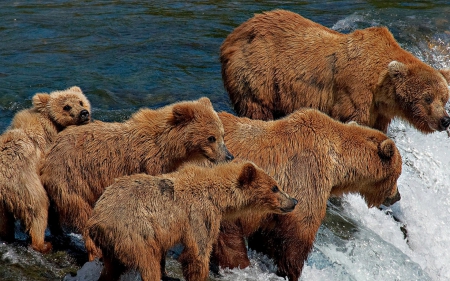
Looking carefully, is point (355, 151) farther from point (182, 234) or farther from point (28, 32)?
point (28, 32)

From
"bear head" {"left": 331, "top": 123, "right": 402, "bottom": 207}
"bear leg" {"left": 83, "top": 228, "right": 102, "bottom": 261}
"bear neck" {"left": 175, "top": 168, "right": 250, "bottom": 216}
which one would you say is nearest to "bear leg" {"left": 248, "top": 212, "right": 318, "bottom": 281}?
"bear head" {"left": 331, "top": 123, "right": 402, "bottom": 207}

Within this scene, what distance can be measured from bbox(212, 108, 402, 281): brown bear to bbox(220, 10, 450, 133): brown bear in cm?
196

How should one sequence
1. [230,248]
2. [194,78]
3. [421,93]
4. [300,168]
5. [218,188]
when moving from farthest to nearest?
[194,78], [421,93], [230,248], [300,168], [218,188]

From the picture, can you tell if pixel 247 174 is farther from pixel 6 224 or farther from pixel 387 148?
pixel 6 224

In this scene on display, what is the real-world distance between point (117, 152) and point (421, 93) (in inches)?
164

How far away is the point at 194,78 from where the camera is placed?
1379 centimetres

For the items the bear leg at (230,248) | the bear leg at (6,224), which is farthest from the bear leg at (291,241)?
the bear leg at (6,224)

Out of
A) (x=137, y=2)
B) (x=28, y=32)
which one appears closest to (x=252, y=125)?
(x=28, y=32)

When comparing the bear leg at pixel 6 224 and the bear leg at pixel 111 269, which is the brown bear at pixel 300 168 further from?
the bear leg at pixel 6 224

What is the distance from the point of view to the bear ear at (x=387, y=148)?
773 cm

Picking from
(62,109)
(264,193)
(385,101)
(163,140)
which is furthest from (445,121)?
(62,109)

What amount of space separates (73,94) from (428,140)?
6.50m

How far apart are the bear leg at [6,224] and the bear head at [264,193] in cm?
236

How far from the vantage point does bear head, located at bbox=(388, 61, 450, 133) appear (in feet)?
31.3
